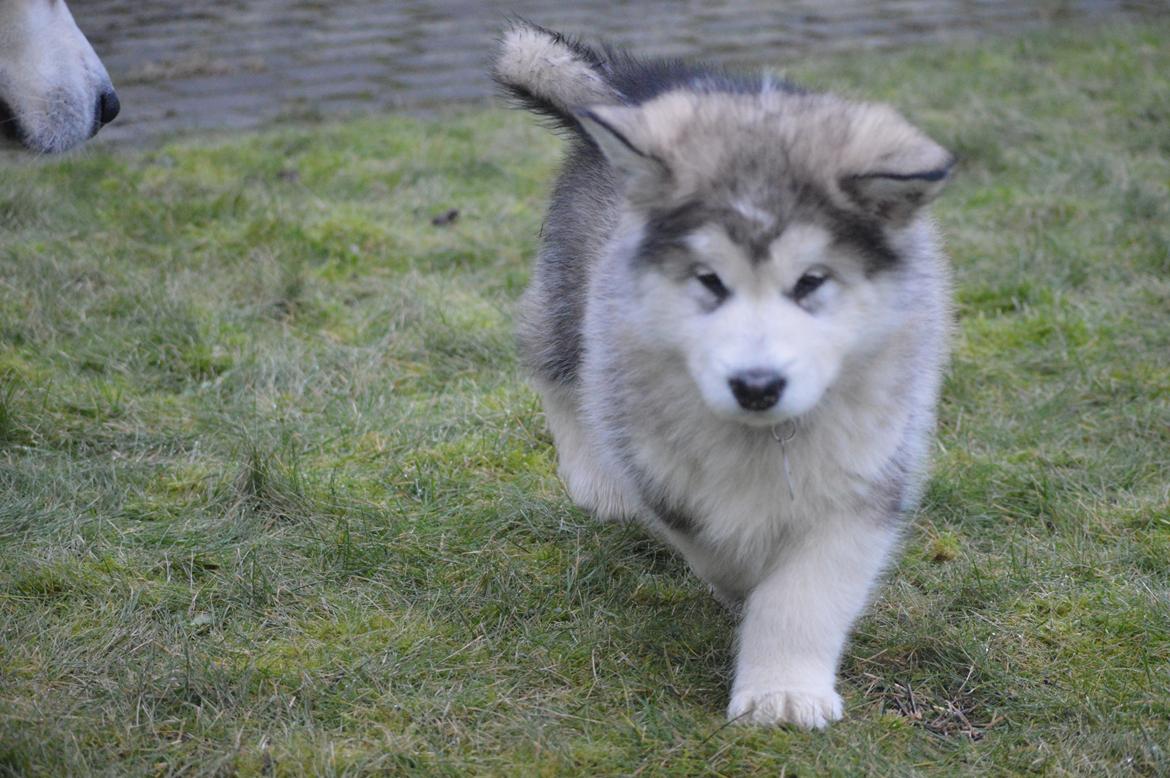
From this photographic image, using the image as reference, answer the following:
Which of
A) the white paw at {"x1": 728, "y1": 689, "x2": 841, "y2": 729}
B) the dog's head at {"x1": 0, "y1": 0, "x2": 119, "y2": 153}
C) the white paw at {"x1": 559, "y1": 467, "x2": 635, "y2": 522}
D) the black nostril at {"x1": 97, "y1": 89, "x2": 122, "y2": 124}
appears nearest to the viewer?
the white paw at {"x1": 728, "y1": 689, "x2": 841, "y2": 729}

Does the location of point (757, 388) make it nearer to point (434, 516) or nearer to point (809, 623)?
point (809, 623)

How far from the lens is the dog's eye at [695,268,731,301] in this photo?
112 inches

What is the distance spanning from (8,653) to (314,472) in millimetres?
1262

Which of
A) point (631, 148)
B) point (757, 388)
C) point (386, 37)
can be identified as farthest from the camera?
point (386, 37)

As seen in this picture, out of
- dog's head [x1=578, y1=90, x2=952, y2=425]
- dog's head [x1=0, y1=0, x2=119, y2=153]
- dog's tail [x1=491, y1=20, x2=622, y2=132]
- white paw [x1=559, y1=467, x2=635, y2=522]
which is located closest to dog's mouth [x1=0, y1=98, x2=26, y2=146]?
dog's head [x1=0, y1=0, x2=119, y2=153]

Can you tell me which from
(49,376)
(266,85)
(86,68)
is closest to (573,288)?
(86,68)

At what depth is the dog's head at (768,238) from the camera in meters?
2.75

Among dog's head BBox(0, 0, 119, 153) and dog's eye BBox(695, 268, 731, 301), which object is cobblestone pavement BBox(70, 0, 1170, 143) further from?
dog's eye BBox(695, 268, 731, 301)

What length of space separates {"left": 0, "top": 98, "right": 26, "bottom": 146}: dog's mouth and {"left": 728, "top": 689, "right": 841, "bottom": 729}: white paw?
9.28 ft

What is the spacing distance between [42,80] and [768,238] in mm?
2600

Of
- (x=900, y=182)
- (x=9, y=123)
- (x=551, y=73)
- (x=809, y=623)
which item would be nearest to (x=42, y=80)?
(x=9, y=123)

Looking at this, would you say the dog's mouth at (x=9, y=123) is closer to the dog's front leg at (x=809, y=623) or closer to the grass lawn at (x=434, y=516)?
the grass lawn at (x=434, y=516)

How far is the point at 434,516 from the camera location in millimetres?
4160

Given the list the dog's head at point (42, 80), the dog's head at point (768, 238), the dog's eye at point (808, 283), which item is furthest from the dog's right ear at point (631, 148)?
the dog's head at point (42, 80)
